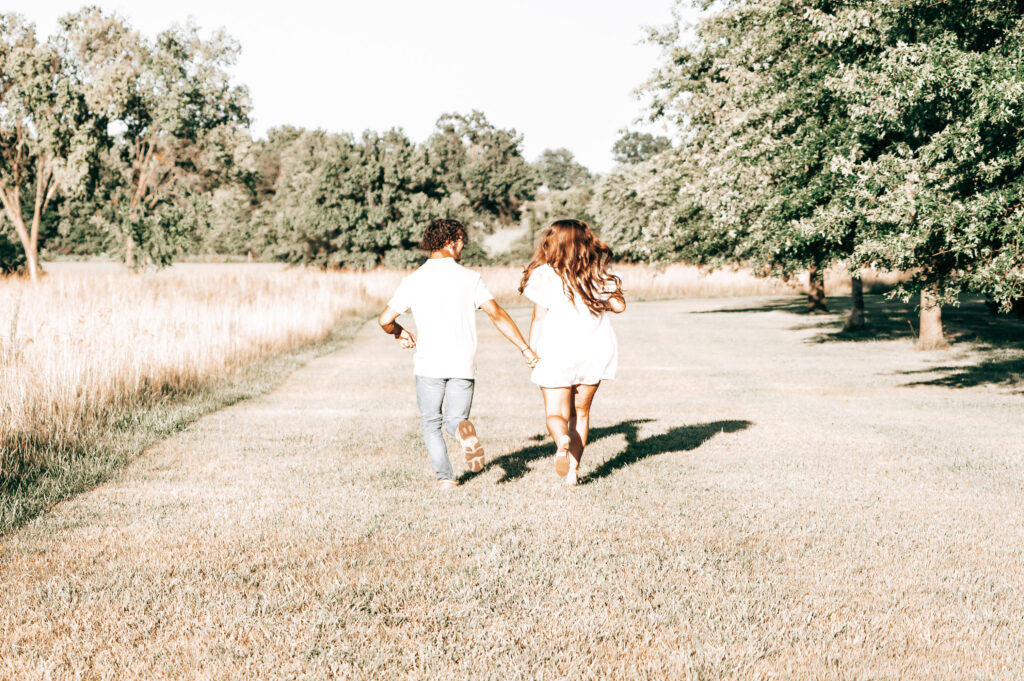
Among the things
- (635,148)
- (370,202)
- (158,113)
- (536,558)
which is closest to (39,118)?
(158,113)

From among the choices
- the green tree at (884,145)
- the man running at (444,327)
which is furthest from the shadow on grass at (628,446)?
the green tree at (884,145)

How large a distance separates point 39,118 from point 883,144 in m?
38.0

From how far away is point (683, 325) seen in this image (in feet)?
93.7

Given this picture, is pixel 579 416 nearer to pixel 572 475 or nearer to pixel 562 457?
pixel 572 475

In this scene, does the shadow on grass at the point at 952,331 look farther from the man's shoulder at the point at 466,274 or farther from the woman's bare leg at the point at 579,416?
the man's shoulder at the point at 466,274

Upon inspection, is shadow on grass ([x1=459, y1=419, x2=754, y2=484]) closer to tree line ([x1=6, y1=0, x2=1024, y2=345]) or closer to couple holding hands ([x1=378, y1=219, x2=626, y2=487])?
couple holding hands ([x1=378, y1=219, x2=626, y2=487])

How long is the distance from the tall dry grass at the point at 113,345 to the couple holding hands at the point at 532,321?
10.7 ft

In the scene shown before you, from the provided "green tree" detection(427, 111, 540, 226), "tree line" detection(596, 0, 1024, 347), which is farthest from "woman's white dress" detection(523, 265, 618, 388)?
"green tree" detection(427, 111, 540, 226)

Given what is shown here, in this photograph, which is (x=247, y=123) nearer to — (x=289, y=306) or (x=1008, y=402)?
(x=289, y=306)

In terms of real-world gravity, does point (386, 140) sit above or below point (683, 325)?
above

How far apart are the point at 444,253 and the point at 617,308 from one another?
4.41ft

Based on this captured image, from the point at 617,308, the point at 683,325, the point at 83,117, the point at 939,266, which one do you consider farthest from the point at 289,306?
the point at 83,117

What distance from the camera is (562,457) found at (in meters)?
6.38

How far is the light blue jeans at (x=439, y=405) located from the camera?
21.2ft
